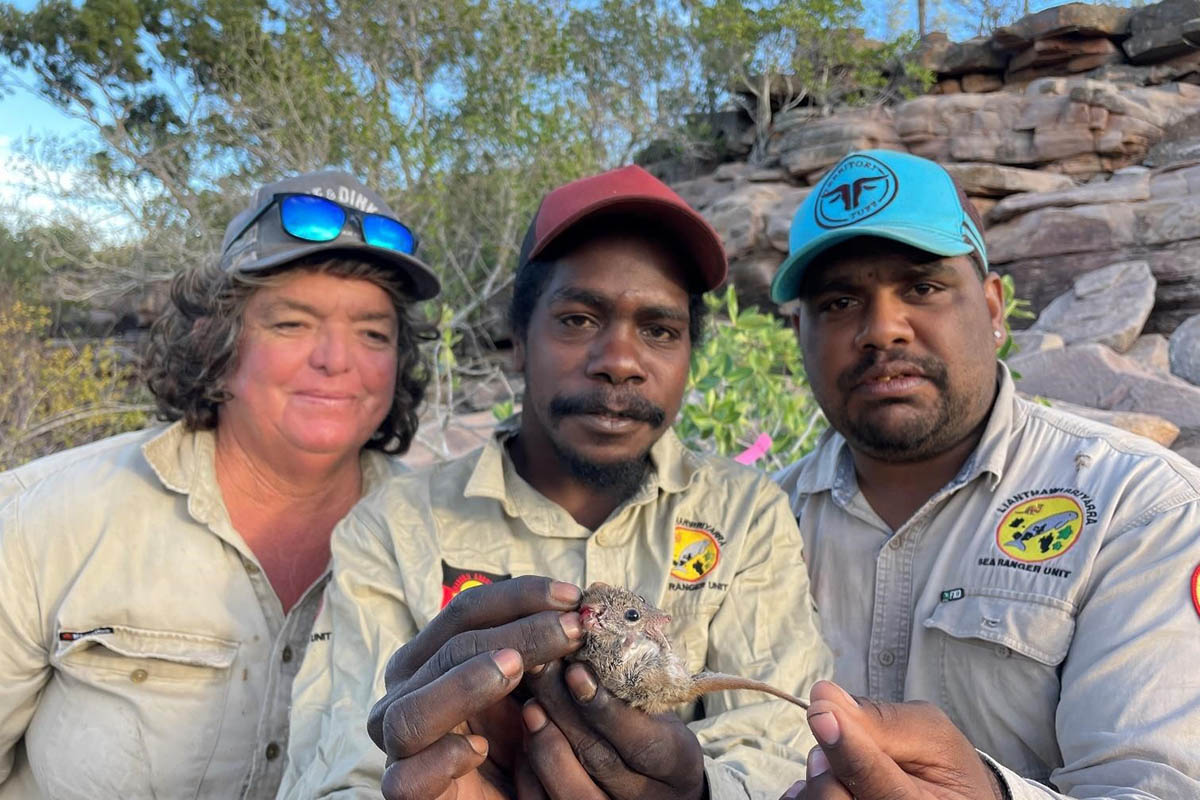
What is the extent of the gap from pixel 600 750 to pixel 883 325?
1.51 meters

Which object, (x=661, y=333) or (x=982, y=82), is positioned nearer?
(x=661, y=333)

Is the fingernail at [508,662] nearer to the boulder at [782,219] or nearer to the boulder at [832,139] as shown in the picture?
the boulder at [782,219]

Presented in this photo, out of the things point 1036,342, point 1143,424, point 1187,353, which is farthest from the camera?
point 1187,353

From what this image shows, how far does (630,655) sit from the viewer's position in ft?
5.16

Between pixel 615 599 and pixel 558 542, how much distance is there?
0.87 m

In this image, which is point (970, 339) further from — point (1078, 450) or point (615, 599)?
point (615, 599)

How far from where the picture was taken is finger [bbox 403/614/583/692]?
153cm

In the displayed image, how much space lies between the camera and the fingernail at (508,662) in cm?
148

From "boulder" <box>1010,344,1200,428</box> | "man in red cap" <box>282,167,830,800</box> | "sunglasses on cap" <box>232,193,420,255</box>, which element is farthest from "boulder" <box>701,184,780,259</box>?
"man in red cap" <box>282,167,830,800</box>

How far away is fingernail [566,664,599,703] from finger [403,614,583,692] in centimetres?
4

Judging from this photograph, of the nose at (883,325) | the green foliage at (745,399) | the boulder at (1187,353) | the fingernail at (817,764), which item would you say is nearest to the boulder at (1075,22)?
the boulder at (1187,353)

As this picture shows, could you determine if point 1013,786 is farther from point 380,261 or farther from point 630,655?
point 380,261

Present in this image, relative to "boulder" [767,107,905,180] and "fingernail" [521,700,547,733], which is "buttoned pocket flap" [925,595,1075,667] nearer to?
"fingernail" [521,700,547,733]

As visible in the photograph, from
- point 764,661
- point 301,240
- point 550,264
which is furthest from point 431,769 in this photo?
point 301,240
